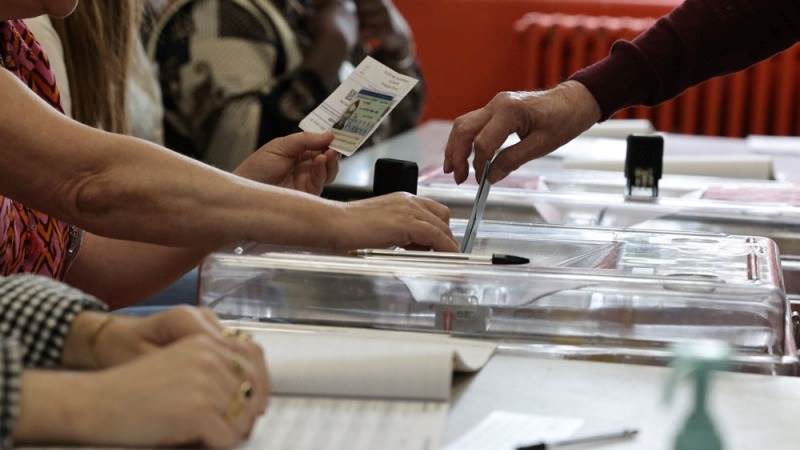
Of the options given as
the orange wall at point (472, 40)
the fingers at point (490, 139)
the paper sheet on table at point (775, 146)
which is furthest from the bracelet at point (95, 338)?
the orange wall at point (472, 40)

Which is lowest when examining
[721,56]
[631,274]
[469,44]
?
[469,44]

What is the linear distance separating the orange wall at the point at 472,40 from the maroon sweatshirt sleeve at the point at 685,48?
9.60 feet

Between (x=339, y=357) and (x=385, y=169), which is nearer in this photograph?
(x=339, y=357)

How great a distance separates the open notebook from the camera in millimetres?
895

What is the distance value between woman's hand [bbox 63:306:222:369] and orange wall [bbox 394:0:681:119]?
12.4ft

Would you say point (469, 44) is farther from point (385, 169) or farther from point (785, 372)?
point (785, 372)

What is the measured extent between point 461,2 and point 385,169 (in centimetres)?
Result: 334

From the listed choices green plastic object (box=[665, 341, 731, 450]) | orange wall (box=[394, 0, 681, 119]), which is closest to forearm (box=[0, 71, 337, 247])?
green plastic object (box=[665, 341, 731, 450])

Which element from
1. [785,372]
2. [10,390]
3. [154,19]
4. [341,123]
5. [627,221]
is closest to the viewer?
[10,390]

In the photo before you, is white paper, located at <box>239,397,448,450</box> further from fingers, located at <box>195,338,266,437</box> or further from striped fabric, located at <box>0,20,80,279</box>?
striped fabric, located at <box>0,20,80,279</box>

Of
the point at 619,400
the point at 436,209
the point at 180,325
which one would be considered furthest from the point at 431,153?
the point at 180,325

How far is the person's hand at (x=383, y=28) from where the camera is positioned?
3.51m

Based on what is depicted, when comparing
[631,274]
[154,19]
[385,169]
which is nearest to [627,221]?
[385,169]

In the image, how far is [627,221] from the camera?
1.68 meters
